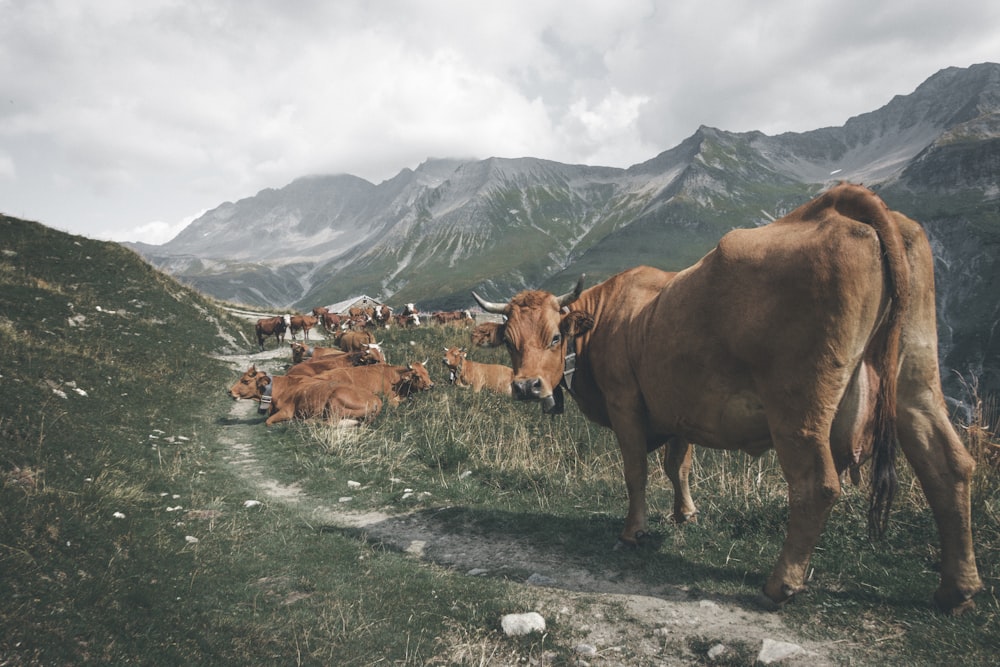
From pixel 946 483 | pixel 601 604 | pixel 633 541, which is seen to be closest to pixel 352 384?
pixel 633 541

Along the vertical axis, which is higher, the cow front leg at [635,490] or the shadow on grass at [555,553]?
the cow front leg at [635,490]

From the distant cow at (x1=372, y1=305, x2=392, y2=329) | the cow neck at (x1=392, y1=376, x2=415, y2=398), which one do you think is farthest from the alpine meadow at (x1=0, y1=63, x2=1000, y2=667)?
the distant cow at (x1=372, y1=305, x2=392, y2=329)

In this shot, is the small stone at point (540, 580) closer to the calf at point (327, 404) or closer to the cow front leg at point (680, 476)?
the cow front leg at point (680, 476)

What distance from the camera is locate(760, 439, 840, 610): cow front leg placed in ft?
12.2

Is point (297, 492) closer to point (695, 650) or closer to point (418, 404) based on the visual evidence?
point (418, 404)

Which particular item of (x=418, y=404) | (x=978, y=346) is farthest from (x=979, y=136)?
(x=418, y=404)

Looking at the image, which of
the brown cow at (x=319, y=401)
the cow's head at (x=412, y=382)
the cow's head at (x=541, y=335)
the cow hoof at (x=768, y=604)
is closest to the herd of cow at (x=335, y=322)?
the cow's head at (x=412, y=382)

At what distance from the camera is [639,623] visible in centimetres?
391

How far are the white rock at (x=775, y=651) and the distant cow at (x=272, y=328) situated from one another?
30.9m

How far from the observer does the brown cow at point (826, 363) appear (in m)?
3.62

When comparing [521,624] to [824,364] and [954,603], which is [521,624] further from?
[954,603]

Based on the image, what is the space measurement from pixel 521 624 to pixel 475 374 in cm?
1228

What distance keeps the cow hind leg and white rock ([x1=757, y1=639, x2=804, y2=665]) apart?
4.38 feet

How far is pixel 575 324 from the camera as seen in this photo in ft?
19.3
